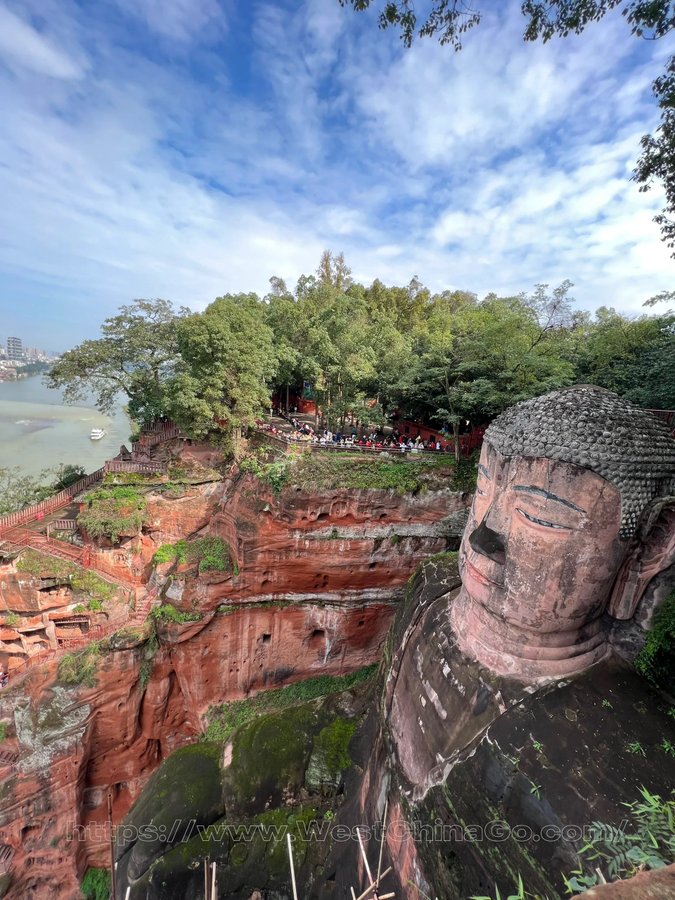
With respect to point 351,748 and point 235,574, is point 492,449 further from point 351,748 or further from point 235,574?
point 235,574

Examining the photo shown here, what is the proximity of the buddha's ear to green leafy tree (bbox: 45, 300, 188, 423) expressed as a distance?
18294mm

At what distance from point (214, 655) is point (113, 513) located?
6.88 meters

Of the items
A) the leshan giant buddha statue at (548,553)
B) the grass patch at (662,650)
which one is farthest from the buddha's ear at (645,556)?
the grass patch at (662,650)

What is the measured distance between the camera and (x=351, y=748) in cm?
866

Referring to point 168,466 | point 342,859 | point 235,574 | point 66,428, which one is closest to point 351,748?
point 342,859

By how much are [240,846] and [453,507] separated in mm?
9294

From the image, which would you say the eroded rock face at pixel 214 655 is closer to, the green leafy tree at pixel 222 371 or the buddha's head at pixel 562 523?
the green leafy tree at pixel 222 371

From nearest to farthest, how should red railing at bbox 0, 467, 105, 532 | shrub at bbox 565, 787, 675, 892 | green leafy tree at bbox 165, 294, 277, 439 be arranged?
shrub at bbox 565, 787, 675, 892
green leafy tree at bbox 165, 294, 277, 439
red railing at bbox 0, 467, 105, 532

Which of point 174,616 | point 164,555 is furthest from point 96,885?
point 164,555

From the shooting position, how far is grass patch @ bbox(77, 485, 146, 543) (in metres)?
14.8

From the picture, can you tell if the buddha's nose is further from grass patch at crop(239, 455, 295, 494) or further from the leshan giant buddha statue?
grass patch at crop(239, 455, 295, 494)

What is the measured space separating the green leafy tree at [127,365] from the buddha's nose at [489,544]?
55.4ft

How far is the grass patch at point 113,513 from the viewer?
14805 millimetres

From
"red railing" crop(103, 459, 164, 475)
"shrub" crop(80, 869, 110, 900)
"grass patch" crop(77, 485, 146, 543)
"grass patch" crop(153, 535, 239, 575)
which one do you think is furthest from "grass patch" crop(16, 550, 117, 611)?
"shrub" crop(80, 869, 110, 900)
